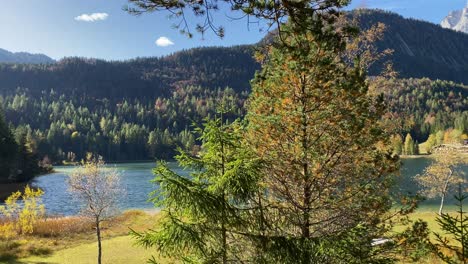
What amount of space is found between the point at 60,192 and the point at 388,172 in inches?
2805

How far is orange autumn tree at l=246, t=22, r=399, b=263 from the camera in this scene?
38.4 feet

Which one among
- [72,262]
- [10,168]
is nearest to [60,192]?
[10,168]

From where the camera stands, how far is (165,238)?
9031mm

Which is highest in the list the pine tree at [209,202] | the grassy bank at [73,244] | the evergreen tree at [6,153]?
the pine tree at [209,202]

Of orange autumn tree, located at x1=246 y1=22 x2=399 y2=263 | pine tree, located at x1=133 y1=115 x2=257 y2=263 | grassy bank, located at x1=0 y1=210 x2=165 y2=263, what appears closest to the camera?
pine tree, located at x1=133 y1=115 x2=257 y2=263

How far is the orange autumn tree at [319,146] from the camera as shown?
1170 centimetres

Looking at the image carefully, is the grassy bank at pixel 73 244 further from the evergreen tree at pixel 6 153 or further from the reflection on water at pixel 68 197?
the evergreen tree at pixel 6 153

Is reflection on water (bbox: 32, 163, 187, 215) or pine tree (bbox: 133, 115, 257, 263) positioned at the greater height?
pine tree (bbox: 133, 115, 257, 263)

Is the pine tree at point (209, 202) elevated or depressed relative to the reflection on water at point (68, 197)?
elevated

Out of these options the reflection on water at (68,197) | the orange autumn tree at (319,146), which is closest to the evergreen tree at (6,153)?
the reflection on water at (68,197)

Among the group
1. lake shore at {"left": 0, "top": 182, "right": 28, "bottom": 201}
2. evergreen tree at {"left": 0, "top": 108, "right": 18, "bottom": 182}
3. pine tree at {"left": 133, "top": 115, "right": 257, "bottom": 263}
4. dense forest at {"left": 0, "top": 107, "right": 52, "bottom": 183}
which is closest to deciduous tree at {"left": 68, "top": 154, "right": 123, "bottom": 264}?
pine tree at {"left": 133, "top": 115, "right": 257, "bottom": 263}

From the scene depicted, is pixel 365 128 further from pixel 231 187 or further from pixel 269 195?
pixel 231 187

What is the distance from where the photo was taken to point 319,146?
12.1 metres

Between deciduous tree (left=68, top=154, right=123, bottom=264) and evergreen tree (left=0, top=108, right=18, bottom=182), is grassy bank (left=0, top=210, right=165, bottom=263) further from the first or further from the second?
evergreen tree (left=0, top=108, right=18, bottom=182)
